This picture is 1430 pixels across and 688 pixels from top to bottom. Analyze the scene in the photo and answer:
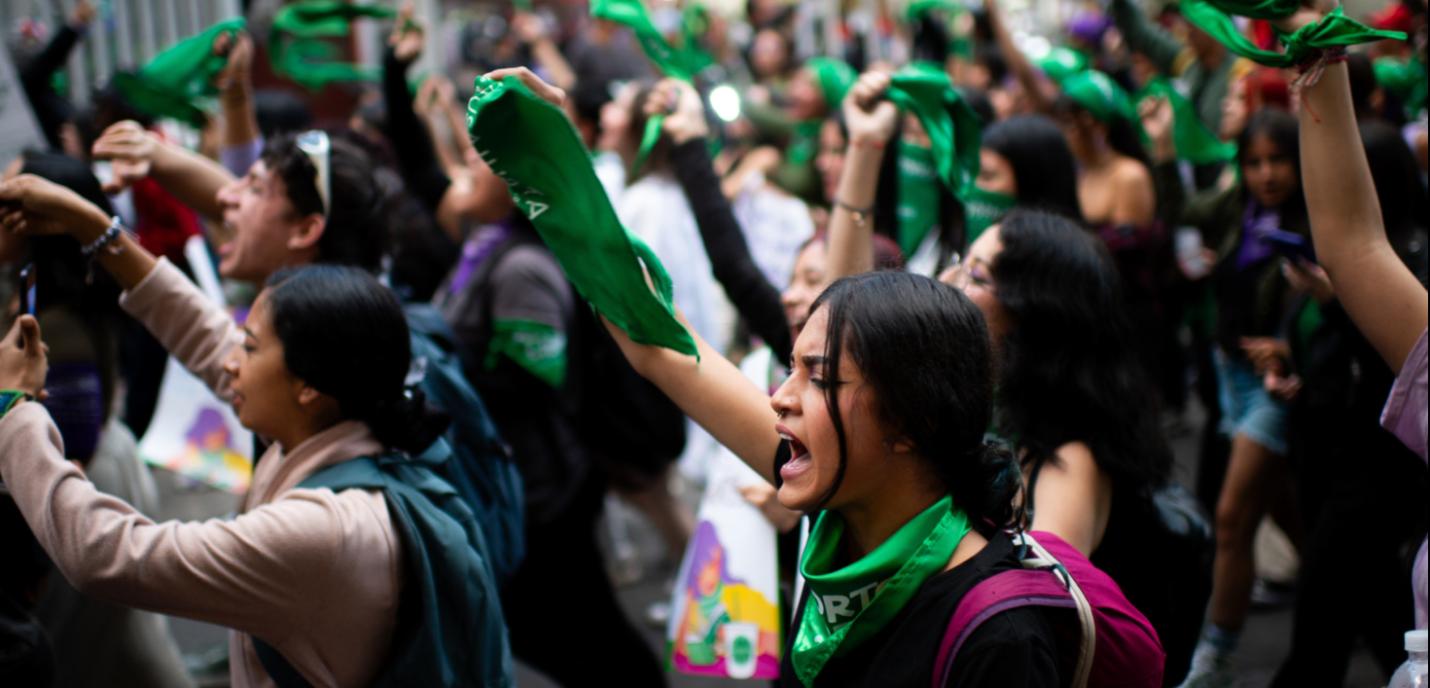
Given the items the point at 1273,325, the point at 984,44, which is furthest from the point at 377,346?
the point at 984,44

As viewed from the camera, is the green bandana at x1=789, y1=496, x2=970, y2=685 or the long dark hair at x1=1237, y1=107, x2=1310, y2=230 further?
the long dark hair at x1=1237, y1=107, x2=1310, y2=230

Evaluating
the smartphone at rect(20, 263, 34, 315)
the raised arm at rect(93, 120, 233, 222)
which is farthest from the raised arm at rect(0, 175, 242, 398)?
the raised arm at rect(93, 120, 233, 222)

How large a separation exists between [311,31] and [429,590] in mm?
3527

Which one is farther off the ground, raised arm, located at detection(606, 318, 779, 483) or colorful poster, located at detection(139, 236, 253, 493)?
raised arm, located at detection(606, 318, 779, 483)

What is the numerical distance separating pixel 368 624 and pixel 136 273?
40.5 inches

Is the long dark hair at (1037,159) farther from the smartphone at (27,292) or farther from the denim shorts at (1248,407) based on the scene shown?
the smartphone at (27,292)

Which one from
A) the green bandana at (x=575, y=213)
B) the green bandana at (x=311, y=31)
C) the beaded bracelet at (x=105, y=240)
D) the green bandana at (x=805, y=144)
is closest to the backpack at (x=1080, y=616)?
the green bandana at (x=575, y=213)

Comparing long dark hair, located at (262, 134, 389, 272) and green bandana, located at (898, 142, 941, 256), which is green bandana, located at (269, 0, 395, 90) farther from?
green bandana, located at (898, 142, 941, 256)

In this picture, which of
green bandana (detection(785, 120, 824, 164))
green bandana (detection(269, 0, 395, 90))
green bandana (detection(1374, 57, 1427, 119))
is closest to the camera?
green bandana (detection(1374, 57, 1427, 119))

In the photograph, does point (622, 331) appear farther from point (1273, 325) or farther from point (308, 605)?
point (1273, 325)

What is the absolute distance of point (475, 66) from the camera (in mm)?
10609

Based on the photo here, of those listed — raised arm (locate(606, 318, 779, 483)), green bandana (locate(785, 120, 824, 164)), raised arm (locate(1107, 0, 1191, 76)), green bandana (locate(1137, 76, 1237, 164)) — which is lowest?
green bandana (locate(785, 120, 824, 164))

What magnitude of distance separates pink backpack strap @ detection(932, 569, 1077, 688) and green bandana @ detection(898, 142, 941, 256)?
2.25m

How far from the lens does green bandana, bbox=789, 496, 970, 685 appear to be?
6.24 ft
